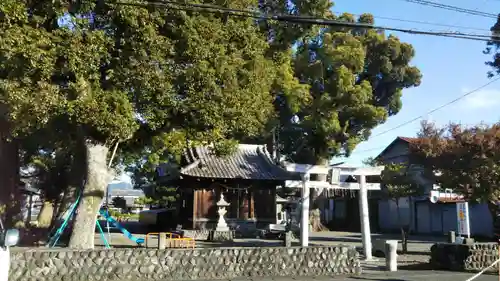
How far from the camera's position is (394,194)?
2559 cm

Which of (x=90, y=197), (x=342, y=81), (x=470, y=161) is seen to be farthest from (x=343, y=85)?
(x=90, y=197)

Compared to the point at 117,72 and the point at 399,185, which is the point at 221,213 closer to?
the point at 399,185

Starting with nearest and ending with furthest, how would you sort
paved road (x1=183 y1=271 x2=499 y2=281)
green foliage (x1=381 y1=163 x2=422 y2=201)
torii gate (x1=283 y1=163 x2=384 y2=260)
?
paved road (x1=183 y1=271 x2=499 y2=281) < torii gate (x1=283 y1=163 x2=384 y2=260) < green foliage (x1=381 y1=163 x2=422 y2=201)

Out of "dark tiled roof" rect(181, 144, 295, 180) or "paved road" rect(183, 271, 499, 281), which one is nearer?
"paved road" rect(183, 271, 499, 281)

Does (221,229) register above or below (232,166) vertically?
below

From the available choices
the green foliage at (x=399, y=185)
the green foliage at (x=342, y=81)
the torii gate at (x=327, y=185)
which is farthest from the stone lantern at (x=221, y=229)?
the torii gate at (x=327, y=185)

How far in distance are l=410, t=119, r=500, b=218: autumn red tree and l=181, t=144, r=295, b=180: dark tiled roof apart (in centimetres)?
863

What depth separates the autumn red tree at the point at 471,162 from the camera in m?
19.9

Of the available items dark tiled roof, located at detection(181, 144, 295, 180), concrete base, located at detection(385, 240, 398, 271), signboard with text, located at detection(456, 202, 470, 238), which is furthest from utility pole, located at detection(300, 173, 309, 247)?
dark tiled roof, located at detection(181, 144, 295, 180)

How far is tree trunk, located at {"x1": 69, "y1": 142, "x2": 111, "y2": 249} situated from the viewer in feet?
44.1

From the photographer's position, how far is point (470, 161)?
2067 centimetres

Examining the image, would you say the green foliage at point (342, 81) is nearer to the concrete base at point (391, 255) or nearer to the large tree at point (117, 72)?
the concrete base at point (391, 255)

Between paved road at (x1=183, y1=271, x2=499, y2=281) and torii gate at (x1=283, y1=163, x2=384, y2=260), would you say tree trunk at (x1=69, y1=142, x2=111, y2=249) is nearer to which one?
paved road at (x1=183, y1=271, x2=499, y2=281)

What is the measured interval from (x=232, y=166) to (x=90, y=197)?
1401cm
